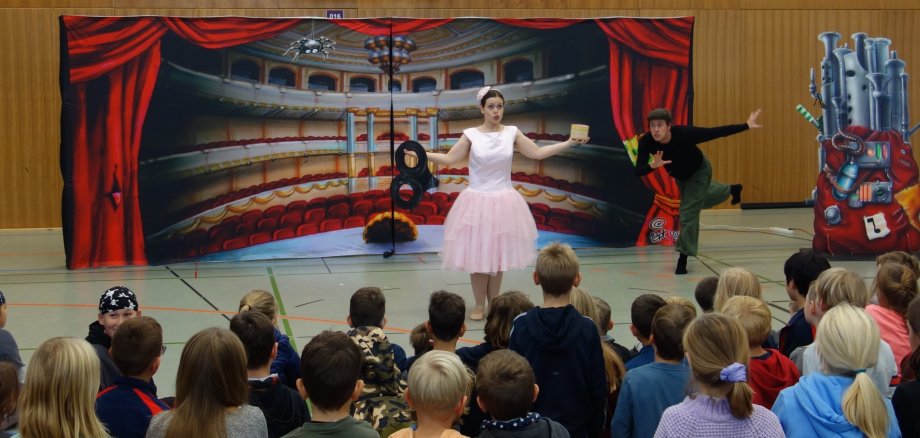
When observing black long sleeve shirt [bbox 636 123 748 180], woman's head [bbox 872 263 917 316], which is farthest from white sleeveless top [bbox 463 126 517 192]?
woman's head [bbox 872 263 917 316]

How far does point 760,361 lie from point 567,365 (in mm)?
704

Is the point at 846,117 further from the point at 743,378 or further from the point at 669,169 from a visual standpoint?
the point at 743,378

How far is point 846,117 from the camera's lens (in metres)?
9.84

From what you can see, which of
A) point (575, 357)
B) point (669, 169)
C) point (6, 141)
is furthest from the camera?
point (6, 141)

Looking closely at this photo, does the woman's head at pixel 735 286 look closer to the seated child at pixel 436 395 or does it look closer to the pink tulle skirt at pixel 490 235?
the seated child at pixel 436 395

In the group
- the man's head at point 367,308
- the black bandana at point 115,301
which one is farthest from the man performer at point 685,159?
the black bandana at point 115,301

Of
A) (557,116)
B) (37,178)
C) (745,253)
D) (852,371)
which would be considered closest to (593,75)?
(557,116)

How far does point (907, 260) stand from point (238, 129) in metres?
6.96

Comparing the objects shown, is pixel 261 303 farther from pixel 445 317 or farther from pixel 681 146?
pixel 681 146

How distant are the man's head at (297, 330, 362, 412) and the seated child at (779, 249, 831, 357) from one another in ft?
7.06

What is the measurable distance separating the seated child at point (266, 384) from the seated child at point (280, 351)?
0.58 metres

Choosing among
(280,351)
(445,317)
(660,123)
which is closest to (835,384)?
(445,317)

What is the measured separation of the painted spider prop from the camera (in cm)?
1020

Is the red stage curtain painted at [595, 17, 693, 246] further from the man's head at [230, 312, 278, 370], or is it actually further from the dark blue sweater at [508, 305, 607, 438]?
the man's head at [230, 312, 278, 370]
